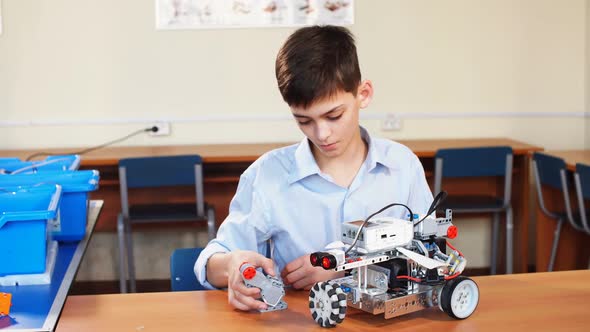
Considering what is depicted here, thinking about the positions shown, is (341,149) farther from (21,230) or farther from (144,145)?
(144,145)

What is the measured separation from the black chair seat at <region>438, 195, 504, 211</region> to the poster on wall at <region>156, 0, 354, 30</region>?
122 cm

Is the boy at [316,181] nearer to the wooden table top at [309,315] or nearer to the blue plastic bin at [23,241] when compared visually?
the wooden table top at [309,315]

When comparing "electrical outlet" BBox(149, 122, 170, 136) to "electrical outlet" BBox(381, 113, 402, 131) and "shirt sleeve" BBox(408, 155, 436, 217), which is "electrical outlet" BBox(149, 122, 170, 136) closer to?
"electrical outlet" BBox(381, 113, 402, 131)

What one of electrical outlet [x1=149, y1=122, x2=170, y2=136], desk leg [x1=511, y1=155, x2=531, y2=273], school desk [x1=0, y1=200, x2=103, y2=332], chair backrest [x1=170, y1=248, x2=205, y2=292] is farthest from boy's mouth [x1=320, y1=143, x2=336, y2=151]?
electrical outlet [x1=149, y1=122, x2=170, y2=136]

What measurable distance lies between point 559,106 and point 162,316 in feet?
11.8

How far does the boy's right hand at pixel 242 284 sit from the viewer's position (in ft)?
5.05

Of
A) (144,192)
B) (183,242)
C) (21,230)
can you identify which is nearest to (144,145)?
(144,192)

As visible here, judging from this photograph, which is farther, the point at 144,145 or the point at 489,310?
the point at 144,145

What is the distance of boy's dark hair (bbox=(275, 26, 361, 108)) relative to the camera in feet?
5.34

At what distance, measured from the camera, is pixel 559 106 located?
458 centimetres

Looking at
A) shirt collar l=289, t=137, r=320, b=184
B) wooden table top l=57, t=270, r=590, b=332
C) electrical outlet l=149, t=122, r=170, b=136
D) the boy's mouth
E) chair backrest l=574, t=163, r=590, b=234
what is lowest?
chair backrest l=574, t=163, r=590, b=234

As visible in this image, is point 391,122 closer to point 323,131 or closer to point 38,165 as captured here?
point 38,165

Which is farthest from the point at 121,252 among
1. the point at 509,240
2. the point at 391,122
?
the point at 509,240

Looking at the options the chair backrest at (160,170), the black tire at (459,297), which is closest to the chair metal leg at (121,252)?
the chair backrest at (160,170)
